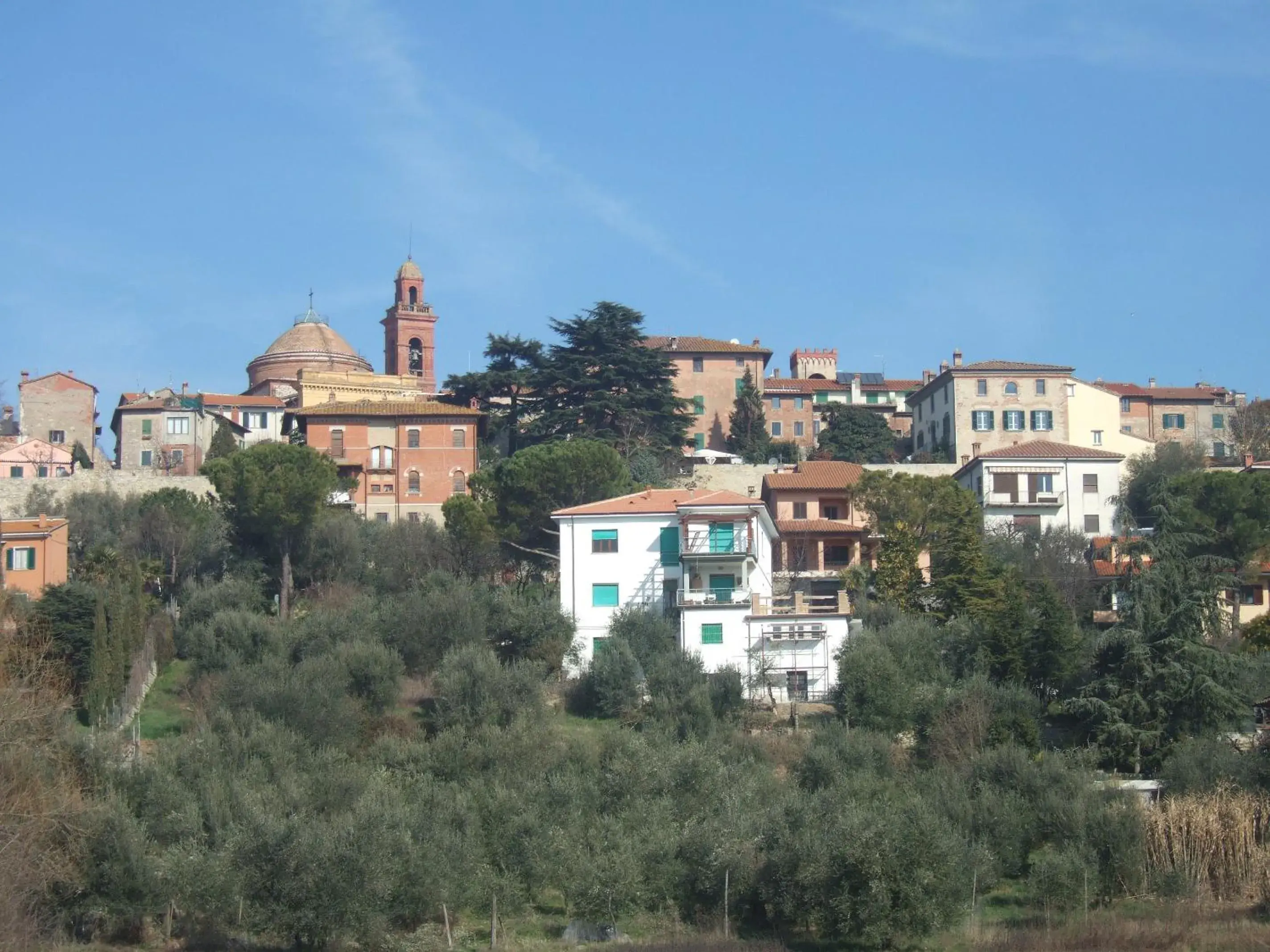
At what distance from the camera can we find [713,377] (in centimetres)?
7775

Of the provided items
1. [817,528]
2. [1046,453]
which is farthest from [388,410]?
[1046,453]

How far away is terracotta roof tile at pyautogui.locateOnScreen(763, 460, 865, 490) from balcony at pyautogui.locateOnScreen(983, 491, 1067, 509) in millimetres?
4713

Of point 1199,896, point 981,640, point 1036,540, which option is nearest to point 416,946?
point 1199,896

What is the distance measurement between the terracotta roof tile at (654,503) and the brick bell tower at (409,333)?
4435 cm

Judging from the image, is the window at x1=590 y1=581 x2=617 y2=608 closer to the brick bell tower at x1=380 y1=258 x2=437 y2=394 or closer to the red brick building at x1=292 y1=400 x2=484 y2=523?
the red brick building at x1=292 y1=400 x2=484 y2=523

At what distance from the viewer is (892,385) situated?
8669 centimetres

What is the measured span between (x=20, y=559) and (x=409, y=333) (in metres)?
46.2

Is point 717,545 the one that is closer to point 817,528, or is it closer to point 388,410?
point 817,528

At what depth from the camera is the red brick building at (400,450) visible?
201ft

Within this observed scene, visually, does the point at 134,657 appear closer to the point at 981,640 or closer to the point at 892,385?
the point at 981,640

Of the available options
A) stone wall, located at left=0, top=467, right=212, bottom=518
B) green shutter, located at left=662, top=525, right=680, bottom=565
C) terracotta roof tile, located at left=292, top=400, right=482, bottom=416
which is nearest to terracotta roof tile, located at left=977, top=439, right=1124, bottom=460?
green shutter, located at left=662, top=525, right=680, bottom=565

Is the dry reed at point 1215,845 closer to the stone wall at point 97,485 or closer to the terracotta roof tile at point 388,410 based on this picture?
the terracotta roof tile at point 388,410

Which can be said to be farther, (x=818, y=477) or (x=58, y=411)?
(x=58, y=411)

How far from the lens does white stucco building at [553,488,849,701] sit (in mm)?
41438
